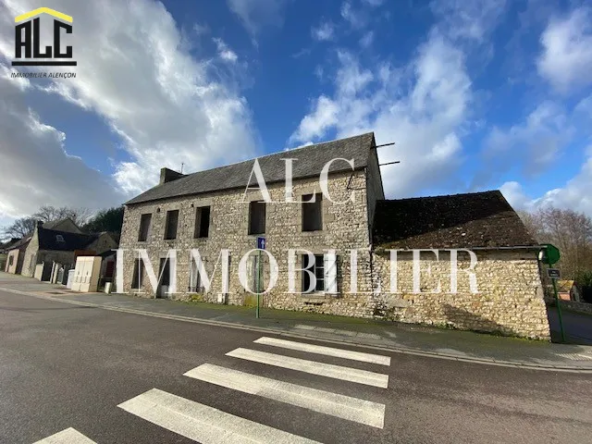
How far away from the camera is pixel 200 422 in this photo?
2916 millimetres

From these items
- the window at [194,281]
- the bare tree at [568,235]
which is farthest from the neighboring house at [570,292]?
the window at [194,281]

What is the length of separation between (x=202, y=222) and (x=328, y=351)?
10747 millimetres

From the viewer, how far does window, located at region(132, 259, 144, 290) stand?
48.8 feet

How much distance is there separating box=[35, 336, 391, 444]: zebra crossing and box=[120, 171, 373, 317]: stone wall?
5.03 metres

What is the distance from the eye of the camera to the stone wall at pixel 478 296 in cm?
783

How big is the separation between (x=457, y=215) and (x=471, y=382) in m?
7.30

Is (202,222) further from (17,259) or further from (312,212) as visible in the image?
(17,259)

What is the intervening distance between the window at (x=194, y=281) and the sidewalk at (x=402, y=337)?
2.58m

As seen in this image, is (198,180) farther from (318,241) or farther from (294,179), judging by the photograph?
(318,241)

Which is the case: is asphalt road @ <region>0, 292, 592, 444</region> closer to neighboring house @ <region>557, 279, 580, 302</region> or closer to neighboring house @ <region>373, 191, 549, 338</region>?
neighboring house @ <region>373, 191, 549, 338</region>

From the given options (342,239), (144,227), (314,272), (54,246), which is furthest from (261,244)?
(54,246)

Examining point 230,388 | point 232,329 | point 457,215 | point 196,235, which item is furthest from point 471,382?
point 196,235

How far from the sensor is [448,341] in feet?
22.9

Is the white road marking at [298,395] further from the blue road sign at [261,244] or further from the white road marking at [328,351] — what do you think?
the blue road sign at [261,244]
